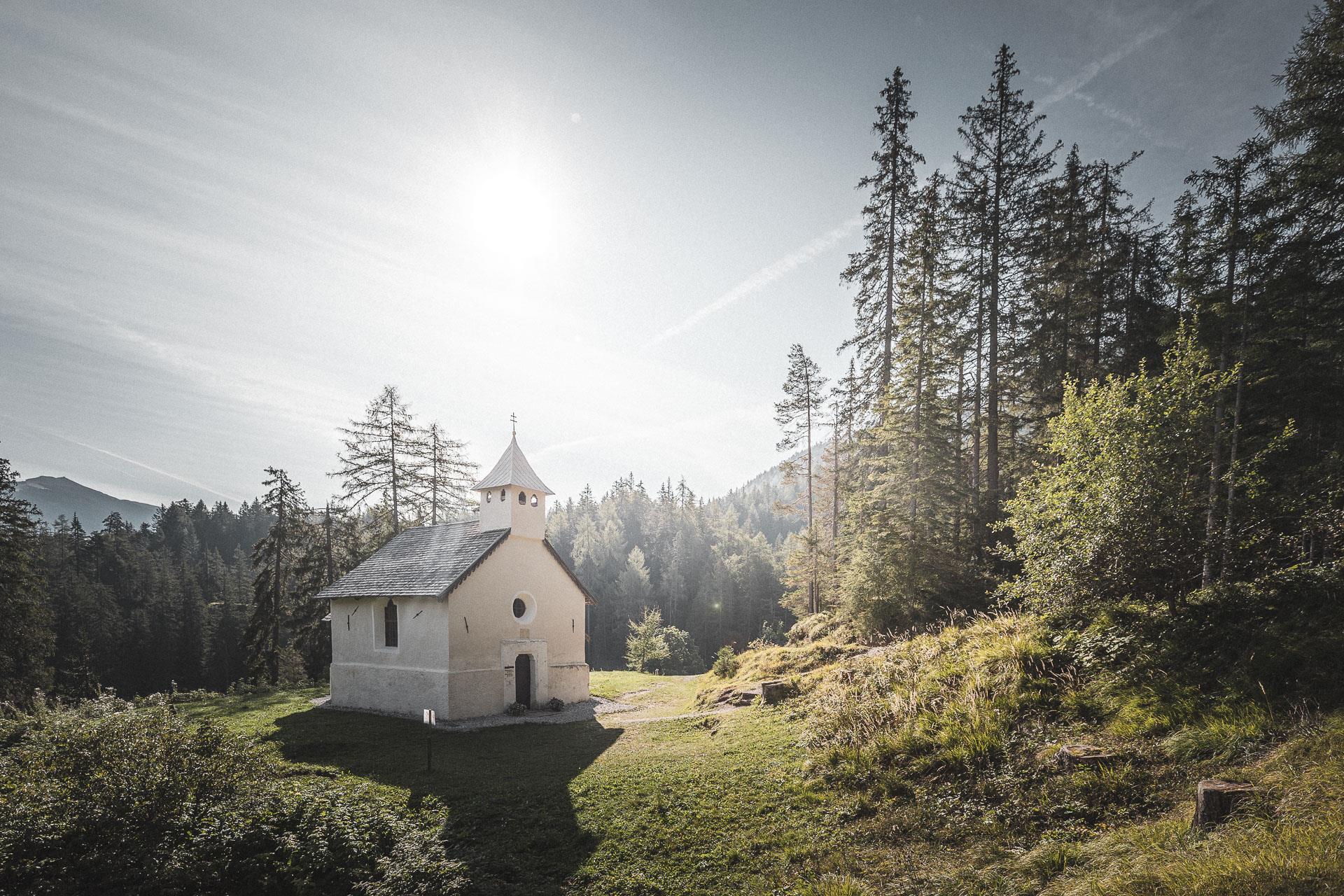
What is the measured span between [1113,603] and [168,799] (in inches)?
606

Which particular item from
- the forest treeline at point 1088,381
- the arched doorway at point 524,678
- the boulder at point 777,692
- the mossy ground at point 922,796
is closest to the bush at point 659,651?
the forest treeline at point 1088,381

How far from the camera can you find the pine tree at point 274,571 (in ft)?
99.3

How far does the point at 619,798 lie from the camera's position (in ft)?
32.4

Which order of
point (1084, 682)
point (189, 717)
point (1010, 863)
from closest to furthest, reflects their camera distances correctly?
point (1010, 863) < point (1084, 682) < point (189, 717)

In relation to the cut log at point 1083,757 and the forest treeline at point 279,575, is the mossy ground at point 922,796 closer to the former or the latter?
the cut log at point 1083,757

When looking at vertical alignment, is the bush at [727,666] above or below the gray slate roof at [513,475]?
below

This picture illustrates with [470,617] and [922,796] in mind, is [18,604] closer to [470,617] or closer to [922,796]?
[470,617]

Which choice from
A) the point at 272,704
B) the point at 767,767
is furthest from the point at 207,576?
the point at 767,767

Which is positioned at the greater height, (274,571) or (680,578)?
(274,571)

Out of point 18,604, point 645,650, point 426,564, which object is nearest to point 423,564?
point 426,564

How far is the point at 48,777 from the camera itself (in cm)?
812

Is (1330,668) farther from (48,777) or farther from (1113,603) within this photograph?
(48,777)

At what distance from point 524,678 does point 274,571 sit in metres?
19.4

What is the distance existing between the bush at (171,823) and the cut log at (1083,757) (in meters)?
8.19
